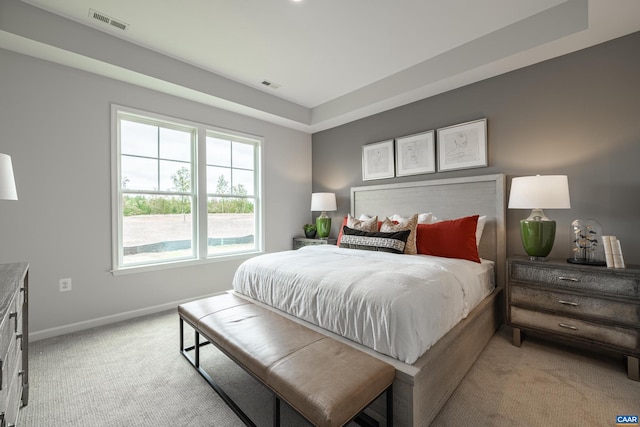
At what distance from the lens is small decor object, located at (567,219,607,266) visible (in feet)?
7.13

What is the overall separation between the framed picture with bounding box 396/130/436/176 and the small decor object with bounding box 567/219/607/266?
1.50 m

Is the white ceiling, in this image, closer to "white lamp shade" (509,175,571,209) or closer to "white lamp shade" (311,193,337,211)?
"white lamp shade" (509,175,571,209)

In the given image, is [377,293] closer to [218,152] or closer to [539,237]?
[539,237]

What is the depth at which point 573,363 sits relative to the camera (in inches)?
82.5

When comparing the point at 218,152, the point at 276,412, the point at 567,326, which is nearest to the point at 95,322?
the point at 218,152

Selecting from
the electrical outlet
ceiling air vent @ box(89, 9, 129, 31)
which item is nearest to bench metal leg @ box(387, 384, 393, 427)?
the electrical outlet

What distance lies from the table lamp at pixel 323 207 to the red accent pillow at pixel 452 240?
176 centimetres

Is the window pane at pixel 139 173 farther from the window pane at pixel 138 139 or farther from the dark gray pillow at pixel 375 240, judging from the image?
the dark gray pillow at pixel 375 240

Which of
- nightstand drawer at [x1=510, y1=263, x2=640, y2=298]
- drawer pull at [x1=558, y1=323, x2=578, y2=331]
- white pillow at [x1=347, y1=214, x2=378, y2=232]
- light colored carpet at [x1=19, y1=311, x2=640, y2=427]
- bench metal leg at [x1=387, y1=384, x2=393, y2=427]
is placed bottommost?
light colored carpet at [x1=19, y1=311, x2=640, y2=427]

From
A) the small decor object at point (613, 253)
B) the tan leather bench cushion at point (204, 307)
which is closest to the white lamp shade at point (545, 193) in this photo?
the small decor object at point (613, 253)

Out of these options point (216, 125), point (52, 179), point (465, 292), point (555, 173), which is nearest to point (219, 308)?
point (465, 292)

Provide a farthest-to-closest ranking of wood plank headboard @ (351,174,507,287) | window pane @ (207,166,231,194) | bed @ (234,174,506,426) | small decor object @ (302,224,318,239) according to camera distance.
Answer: small decor object @ (302,224,318,239) → window pane @ (207,166,231,194) → wood plank headboard @ (351,174,507,287) → bed @ (234,174,506,426)

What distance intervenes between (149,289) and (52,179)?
1.43 metres

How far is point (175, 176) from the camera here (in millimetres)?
3445
